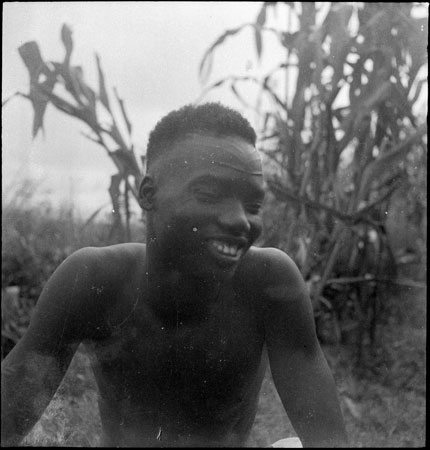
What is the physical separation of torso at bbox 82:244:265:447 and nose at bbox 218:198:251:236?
0.09 metres

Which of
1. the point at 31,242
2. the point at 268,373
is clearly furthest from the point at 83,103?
the point at 31,242

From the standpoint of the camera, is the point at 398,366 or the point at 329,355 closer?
the point at 329,355

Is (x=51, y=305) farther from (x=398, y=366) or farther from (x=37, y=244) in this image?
(x=398, y=366)

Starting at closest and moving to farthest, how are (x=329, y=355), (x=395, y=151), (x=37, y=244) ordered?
(x=329, y=355) → (x=395, y=151) → (x=37, y=244)

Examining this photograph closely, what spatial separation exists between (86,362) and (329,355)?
24.5 inches

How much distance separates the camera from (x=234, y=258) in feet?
2.70

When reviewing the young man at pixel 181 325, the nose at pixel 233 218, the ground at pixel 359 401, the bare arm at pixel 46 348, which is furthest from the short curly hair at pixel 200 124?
the ground at pixel 359 401

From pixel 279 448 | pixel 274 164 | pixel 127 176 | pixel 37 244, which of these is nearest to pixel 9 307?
pixel 37 244

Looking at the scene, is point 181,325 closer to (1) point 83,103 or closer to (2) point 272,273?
(2) point 272,273

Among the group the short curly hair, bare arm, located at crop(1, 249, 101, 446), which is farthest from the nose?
bare arm, located at crop(1, 249, 101, 446)

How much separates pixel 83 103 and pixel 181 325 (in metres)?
0.46

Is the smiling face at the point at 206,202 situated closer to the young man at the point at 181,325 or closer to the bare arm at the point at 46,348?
the young man at the point at 181,325

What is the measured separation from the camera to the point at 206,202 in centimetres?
80

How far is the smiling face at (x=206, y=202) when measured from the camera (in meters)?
0.80
